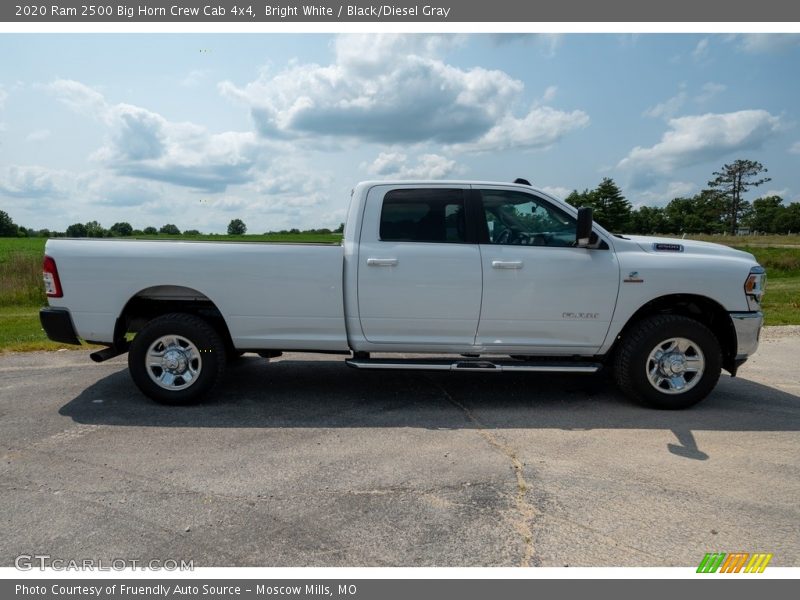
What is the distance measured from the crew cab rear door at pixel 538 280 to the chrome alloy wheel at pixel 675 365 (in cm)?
53

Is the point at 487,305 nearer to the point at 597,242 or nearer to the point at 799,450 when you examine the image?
the point at 597,242

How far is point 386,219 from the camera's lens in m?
5.19

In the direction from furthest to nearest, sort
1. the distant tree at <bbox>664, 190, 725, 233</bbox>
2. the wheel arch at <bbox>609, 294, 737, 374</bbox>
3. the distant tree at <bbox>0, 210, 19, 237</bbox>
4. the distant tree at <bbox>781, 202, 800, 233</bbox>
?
the distant tree at <bbox>781, 202, 800, 233</bbox>
the distant tree at <bbox>664, 190, 725, 233</bbox>
the distant tree at <bbox>0, 210, 19, 237</bbox>
the wheel arch at <bbox>609, 294, 737, 374</bbox>

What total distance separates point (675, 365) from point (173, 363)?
4.60 metres

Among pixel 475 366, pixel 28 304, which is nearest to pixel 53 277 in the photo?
pixel 475 366

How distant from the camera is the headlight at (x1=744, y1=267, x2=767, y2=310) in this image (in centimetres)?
509

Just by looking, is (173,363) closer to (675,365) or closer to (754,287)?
(675,365)

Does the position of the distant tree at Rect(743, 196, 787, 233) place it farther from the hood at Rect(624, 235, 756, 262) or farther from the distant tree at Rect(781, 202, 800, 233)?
the hood at Rect(624, 235, 756, 262)

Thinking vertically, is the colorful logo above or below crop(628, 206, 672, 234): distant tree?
below

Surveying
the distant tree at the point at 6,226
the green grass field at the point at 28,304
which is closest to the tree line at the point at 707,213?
the distant tree at the point at 6,226

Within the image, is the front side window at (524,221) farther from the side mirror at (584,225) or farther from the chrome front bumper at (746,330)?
the chrome front bumper at (746,330)

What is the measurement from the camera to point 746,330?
5090 millimetres

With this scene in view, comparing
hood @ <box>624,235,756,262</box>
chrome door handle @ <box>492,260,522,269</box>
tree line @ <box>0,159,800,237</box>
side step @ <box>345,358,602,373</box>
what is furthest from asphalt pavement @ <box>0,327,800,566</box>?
tree line @ <box>0,159,800,237</box>

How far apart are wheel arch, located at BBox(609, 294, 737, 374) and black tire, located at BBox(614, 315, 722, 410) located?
13 centimetres
